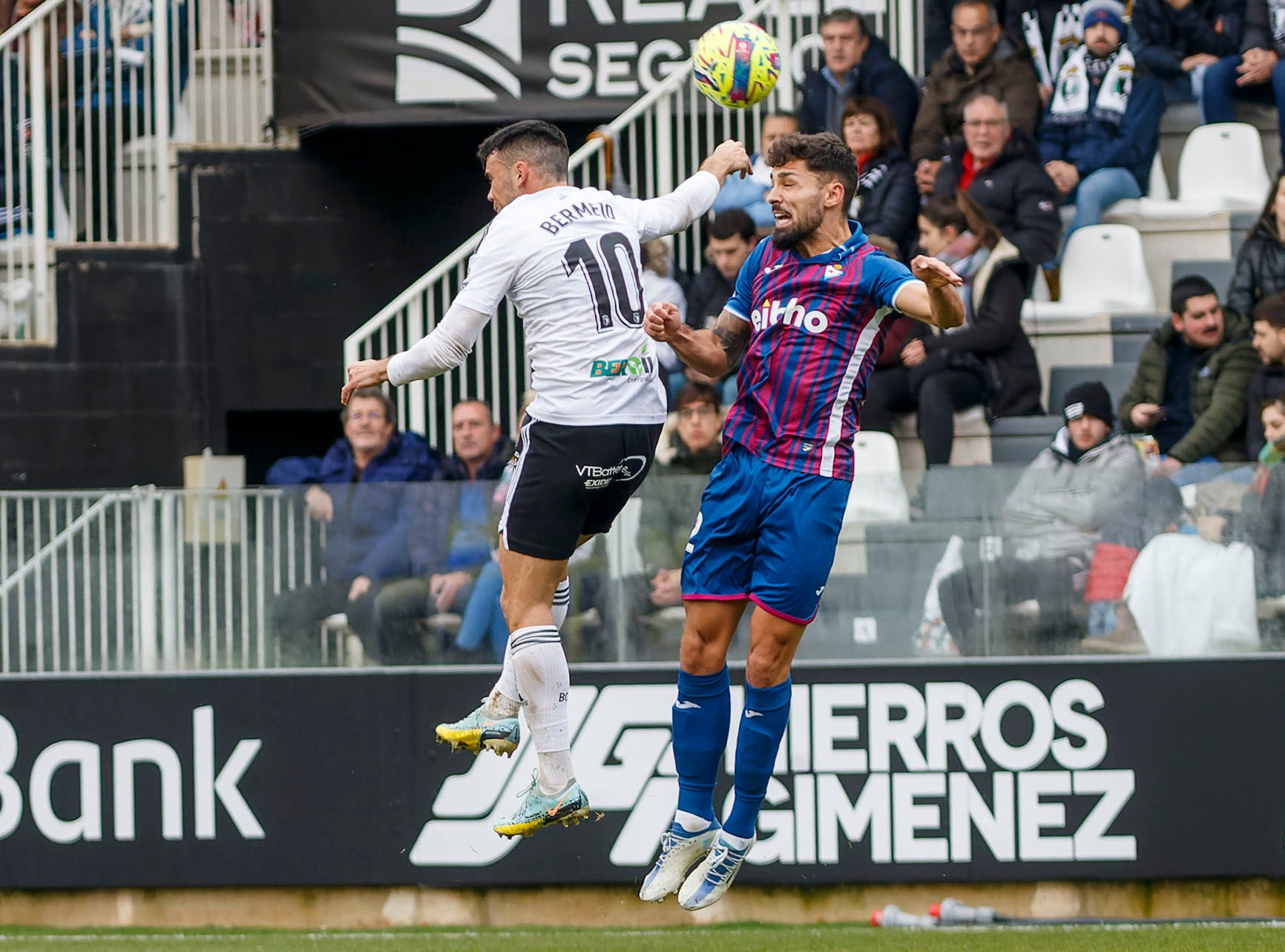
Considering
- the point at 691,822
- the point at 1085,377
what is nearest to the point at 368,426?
the point at 691,822

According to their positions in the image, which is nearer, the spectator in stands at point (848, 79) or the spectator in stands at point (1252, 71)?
the spectator in stands at point (848, 79)

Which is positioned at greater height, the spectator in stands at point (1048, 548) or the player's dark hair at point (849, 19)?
the player's dark hair at point (849, 19)

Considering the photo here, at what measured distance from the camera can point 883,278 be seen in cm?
695

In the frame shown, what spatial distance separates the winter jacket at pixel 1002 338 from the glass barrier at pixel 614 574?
1582 millimetres

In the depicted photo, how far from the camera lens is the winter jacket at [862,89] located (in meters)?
12.1

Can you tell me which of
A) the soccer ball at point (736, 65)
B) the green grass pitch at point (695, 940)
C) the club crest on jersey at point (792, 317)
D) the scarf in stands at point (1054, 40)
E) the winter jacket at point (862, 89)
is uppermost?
the scarf in stands at point (1054, 40)

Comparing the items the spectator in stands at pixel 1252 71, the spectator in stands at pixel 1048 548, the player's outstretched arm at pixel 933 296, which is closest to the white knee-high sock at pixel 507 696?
the player's outstretched arm at pixel 933 296

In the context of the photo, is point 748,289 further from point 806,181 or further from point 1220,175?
point 1220,175

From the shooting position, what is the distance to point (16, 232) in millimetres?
13133

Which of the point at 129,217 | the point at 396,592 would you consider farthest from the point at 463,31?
the point at 396,592

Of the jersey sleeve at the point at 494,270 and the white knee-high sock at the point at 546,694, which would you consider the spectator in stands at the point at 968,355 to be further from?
the jersey sleeve at the point at 494,270

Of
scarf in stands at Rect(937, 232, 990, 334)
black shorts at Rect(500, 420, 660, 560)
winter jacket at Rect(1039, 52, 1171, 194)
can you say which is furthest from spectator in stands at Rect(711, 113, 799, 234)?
black shorts at Rect(500, 420, 660, 560)

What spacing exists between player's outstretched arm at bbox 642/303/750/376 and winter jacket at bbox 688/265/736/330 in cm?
366

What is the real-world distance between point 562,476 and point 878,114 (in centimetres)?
552
